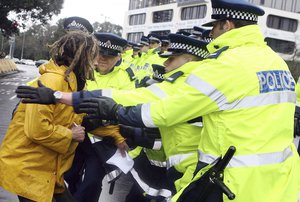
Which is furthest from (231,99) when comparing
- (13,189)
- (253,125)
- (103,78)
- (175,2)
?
(175,2)

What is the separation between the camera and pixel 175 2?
6775 centimetres

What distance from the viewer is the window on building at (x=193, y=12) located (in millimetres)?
61781

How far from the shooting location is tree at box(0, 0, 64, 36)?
86.0ft

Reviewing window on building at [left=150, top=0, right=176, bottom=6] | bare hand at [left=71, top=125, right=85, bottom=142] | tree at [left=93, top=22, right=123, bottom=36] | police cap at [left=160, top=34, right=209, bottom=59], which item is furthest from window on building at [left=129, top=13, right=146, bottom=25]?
bare hand at [left=71, top=125, right=85, bottom=142]

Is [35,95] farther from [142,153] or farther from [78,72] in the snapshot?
[142,153]

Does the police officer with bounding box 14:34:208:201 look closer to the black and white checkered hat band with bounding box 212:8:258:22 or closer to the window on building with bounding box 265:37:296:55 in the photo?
the black and white checkered hat band with bounding box 212:8:258:22

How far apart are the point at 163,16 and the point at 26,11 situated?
43.2m

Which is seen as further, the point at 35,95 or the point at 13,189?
the point at 13,189

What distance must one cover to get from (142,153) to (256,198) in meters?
2.47

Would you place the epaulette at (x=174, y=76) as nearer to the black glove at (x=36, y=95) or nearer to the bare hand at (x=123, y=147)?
the black glove at (x=36, y=95)

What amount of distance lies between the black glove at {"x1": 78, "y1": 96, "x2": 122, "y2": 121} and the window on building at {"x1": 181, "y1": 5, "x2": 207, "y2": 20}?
196ft

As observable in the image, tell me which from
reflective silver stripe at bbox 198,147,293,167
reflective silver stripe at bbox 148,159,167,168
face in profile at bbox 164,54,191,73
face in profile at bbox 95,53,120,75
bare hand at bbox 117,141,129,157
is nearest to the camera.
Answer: reflective silver stripe at bbox 198,147,293,167

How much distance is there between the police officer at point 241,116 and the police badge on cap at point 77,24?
2220 millimetres

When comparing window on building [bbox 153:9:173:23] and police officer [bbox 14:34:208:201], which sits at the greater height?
window on building [bbox 153:9:173:23]
